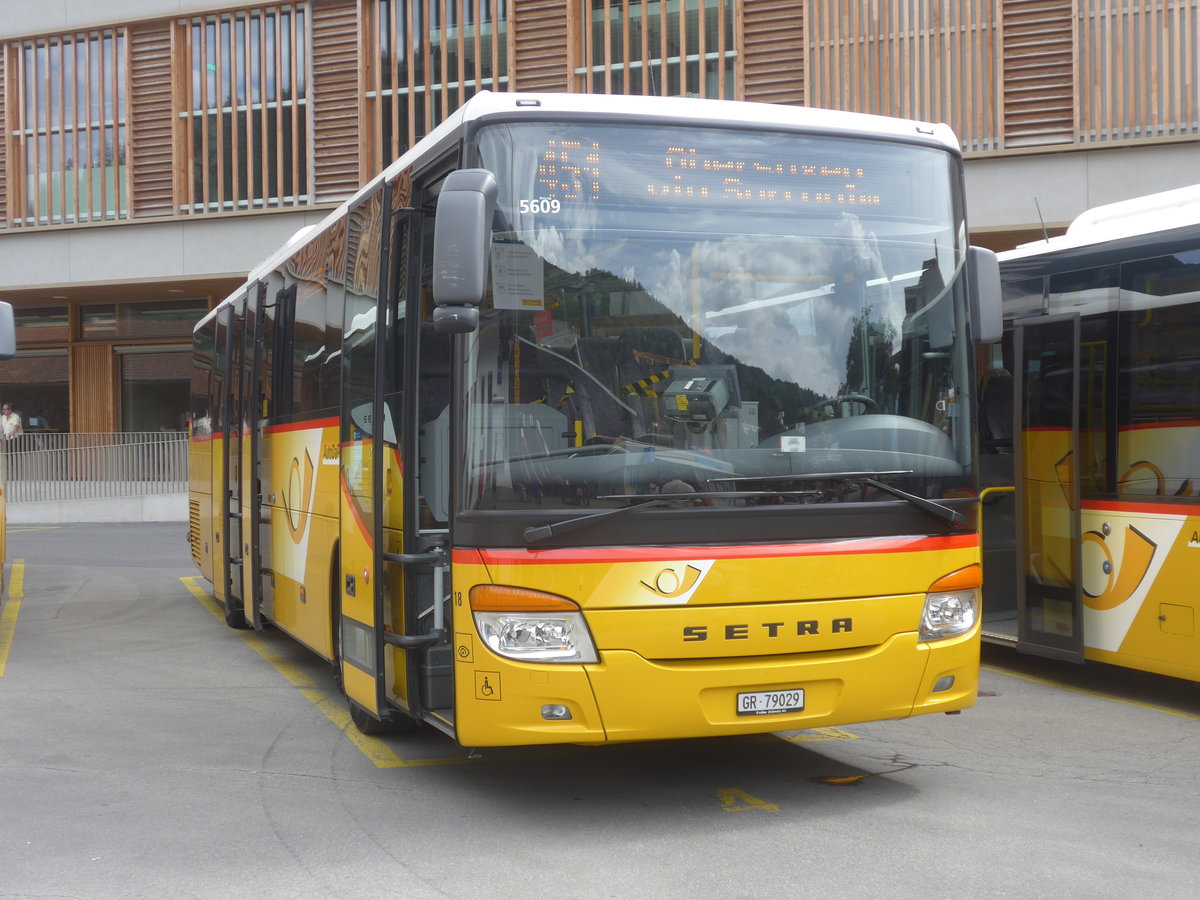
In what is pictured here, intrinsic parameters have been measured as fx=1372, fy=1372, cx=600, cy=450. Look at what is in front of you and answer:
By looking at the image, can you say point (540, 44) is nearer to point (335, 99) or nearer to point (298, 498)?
point (335, 99)

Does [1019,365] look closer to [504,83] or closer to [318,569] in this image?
[318,569]

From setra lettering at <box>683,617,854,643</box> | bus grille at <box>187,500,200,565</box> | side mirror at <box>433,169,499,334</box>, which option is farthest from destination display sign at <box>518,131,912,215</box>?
bus grille at <box>187,500,200,565</box>

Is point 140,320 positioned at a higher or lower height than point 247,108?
lower

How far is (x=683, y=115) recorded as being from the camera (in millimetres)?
6008

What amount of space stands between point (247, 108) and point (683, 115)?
74.4 feet

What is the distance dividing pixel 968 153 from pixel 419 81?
1026cm

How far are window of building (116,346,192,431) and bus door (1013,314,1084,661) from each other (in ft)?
80.4

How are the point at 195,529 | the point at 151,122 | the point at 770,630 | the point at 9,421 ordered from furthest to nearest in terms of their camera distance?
the point at 9,421 < the point at 151,122 < the point at 195,529 < the point at 770,630

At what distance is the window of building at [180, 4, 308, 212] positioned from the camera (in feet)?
86.7

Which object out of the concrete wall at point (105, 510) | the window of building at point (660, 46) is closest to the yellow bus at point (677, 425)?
the window of building at point (660, 46)

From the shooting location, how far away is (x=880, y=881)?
506 cm

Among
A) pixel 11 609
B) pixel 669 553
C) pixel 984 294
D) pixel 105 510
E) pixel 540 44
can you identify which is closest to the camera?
pixel 669 553

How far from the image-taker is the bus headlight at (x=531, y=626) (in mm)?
5605

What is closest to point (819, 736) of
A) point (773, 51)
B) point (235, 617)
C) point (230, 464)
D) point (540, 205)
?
point (540, 205)
